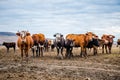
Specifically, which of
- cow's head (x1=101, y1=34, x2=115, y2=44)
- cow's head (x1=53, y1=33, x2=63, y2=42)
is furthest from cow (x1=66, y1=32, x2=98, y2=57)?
cow's head (x1=101, y1=34, x2=115, y2=44)

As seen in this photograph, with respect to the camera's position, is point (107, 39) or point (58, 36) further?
point (107, 39)

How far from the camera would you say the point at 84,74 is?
15.4 metres

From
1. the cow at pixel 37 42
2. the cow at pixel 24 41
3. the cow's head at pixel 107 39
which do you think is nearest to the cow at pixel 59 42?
the cow at pixel 37 42

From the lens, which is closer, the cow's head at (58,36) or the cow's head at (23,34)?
the cow's head at (23,34)

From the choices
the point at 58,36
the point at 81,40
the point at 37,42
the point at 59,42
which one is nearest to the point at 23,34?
the point at 59,42

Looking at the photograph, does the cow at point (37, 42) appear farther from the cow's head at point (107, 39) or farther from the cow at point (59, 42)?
the cow's head at point (107, 39)

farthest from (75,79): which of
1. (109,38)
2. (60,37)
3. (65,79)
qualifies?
(109,38)

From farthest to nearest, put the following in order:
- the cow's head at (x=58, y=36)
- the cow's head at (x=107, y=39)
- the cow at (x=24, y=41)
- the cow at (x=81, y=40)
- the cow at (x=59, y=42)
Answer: the cow's head at (x=107, y=39), the cow at (x=81, y=40), the cow's head at (x=58, y=36), the cow at (x=59, y=42), the cow at (x=24, y=41)

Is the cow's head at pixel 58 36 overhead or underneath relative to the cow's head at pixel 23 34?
underneath

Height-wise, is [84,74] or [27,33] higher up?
[27,33]

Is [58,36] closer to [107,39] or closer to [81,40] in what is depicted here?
[81,40]

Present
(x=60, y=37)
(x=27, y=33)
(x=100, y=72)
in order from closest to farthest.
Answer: (x=100, y=72) < (x=27, y=33) < (x=60, y=37)

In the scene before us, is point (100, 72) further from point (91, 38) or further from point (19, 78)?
point (91, 38)

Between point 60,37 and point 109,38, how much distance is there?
834cm
